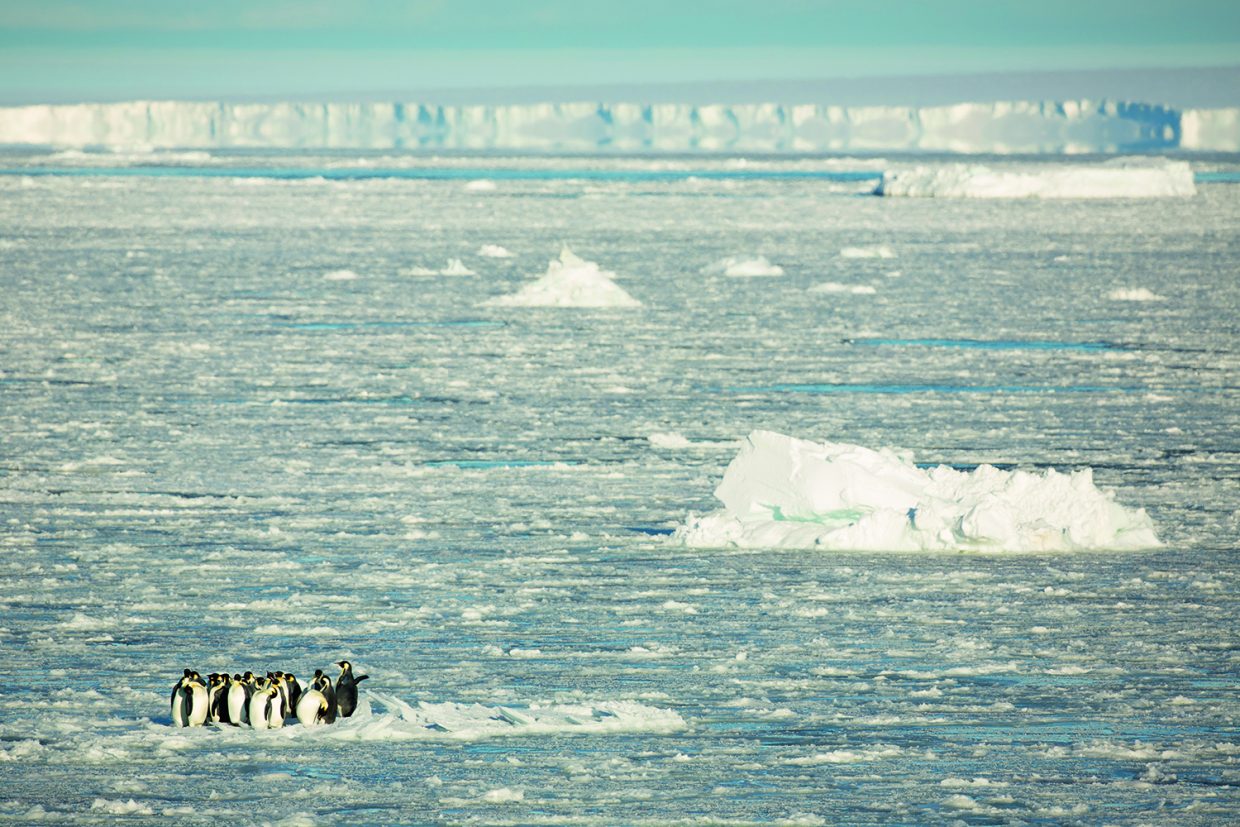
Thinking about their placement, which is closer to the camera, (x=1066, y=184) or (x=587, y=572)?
(x=587, y=572)

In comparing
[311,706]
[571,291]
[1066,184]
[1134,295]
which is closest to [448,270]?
[571,291]

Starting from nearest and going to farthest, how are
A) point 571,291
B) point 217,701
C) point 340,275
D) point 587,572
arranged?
point 217,701 → point 587,572 → point 571,291 → point 340,275

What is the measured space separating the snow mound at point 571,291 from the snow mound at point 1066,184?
39893 millimetres

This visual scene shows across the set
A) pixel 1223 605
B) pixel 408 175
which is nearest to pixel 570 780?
pixel 1223 605

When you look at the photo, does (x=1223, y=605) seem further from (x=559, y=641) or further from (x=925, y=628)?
(x=559, y=641)

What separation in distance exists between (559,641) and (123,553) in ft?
8.97

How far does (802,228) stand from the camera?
41562 mm

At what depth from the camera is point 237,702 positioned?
627 centimetres

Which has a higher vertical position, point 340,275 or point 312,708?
point 340,275

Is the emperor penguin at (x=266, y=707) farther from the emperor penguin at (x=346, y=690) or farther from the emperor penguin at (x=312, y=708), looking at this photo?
the emperor penguin at (x=346, y=690)

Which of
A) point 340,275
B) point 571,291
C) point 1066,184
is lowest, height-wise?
point 571,291

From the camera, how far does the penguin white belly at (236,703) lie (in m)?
6.26

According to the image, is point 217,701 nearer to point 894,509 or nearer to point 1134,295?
point 894,509

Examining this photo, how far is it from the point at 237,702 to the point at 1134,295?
19.5m
